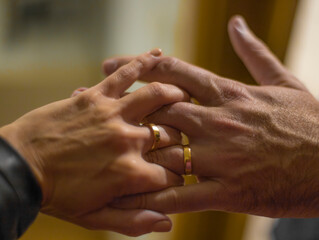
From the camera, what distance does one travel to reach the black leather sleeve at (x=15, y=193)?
2.26ft

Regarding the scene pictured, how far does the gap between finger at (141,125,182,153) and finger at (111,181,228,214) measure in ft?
0.39

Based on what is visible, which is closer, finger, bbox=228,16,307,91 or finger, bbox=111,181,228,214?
finger, bbox=111,181,228,214

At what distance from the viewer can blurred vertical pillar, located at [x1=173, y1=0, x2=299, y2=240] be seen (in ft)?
5.56

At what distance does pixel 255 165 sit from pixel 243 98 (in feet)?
0.65

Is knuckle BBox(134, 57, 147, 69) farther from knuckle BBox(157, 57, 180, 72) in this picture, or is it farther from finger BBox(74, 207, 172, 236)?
finger BBox(74, 207, 172, 236)

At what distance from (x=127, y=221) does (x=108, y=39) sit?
110 cm

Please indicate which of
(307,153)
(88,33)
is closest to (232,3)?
(88,33)

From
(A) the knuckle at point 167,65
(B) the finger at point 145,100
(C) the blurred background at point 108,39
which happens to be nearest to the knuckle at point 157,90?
(B) the finger at point 145,100

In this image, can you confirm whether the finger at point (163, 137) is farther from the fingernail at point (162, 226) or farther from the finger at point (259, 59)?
the finger at point (259, 59)

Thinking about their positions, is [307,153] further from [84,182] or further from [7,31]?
[7,31]

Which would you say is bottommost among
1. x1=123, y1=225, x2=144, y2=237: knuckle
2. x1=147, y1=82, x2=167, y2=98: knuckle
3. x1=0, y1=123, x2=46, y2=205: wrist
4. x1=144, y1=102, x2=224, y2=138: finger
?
x1=123, y1=225, x2=144, y2=237: knuckle

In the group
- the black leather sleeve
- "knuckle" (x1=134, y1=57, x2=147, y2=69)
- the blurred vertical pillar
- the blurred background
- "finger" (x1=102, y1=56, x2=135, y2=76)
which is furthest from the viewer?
the blurred vertical pillar

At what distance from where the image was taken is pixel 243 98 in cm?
95

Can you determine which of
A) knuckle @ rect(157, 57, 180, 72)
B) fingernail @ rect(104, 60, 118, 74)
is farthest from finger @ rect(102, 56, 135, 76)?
knuckle @ rect(157, 57, 180, 72)
